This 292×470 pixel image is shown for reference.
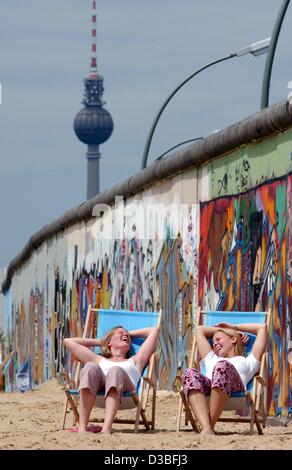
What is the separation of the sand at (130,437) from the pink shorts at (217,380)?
1.00ft

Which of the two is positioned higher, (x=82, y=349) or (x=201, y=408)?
(x=82, y=349)

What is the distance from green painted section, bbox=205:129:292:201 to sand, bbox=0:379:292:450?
1.96 m

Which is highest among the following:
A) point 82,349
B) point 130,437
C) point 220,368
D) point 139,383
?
point 82,349

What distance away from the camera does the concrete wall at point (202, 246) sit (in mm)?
11242

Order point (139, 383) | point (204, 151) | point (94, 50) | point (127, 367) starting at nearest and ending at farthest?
point (127, 367) < point (139, 383) < point (204, 151) < point (94, 50)

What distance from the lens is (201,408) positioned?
9.61 m

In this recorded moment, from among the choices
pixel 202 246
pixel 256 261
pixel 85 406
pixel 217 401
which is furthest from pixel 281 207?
pixel 202 246

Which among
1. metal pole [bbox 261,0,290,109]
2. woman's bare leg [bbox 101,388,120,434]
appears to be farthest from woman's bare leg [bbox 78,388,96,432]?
metal pole [bbox 261,0,290,109]

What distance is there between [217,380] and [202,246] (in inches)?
157

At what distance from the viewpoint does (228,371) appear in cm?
971

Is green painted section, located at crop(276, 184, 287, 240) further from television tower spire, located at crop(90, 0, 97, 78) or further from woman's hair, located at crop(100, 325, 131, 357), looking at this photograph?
television tower spire, located at crop(90, 0, 97, 78)

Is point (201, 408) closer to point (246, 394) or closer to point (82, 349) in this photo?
point (246, 394)

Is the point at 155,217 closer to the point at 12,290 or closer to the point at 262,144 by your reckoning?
the point at 262,144
